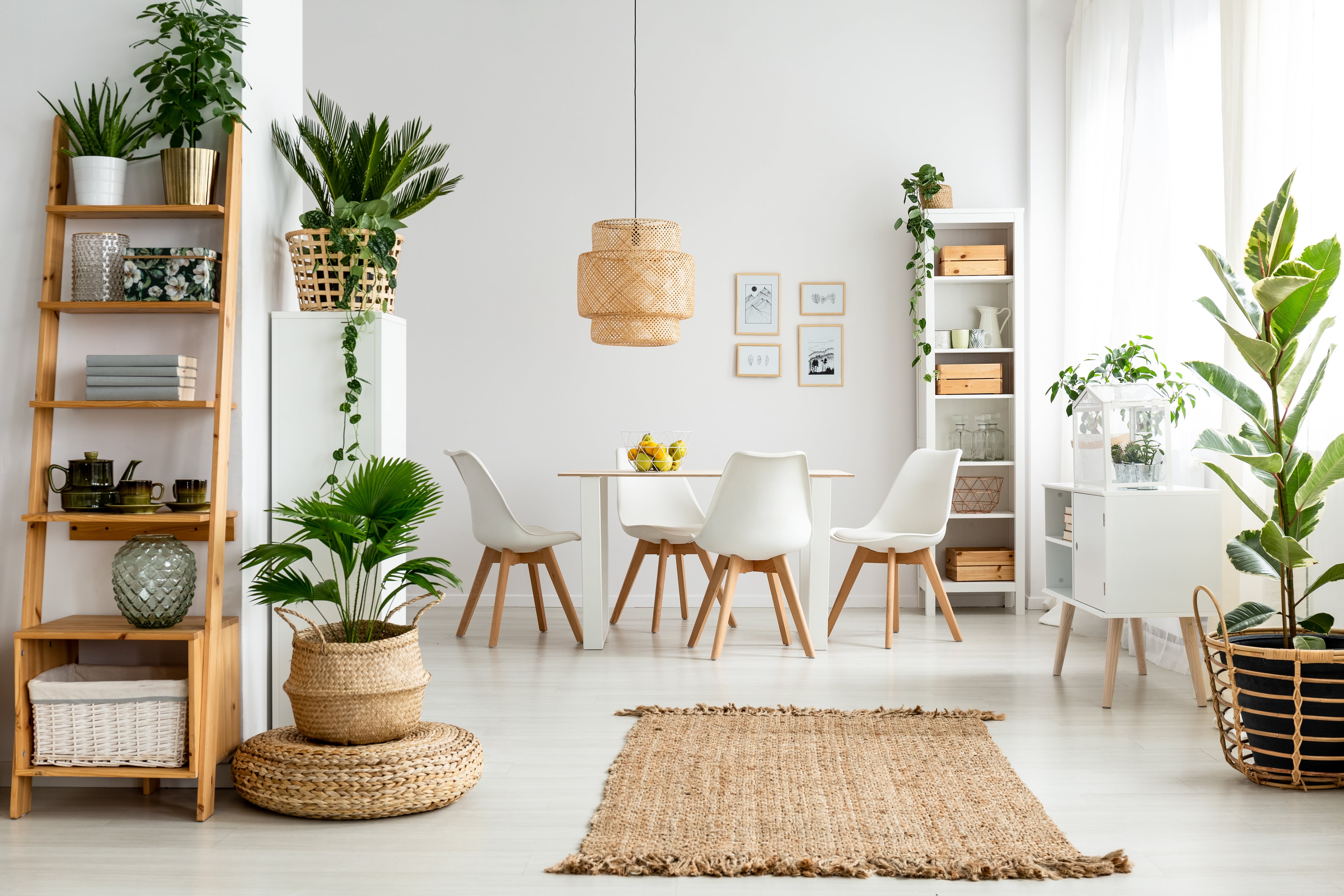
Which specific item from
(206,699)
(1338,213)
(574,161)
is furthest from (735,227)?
(206,699)

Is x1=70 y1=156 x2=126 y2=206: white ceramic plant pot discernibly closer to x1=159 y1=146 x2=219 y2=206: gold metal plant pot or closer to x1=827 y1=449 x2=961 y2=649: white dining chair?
x1=159 y1=146 x2=219 y2=206: gold metal plant pot

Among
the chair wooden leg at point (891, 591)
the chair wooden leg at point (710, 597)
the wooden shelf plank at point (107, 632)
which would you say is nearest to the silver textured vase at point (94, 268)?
the wooden shelf plank at point (107, 632)

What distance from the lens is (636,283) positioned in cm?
421

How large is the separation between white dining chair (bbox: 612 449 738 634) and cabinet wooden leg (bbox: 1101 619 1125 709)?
71.1 inches

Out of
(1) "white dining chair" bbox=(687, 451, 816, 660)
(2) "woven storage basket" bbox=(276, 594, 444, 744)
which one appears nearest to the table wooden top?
(1) "white dining chair" bbox=(687, 451, 816, 660)

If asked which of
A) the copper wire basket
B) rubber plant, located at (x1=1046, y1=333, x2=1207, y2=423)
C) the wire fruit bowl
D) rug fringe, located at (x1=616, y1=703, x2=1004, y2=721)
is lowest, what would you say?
rug fringe, located at (x1=616, y1=703, x2=1004, y2=721)

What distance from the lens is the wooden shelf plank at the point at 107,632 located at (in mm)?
2305

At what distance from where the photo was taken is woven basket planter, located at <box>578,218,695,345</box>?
4.22 metres

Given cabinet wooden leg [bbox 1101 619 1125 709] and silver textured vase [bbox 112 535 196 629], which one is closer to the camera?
silver textured vase [bbox 112 535 196 629]

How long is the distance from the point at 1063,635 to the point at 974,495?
1.76m

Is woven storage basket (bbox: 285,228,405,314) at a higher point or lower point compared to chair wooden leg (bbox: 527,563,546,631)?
higher

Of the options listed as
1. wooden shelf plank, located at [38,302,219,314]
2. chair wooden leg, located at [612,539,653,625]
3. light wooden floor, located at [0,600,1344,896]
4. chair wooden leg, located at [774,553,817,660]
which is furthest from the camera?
chair wooden leg, located at [612,539,653,625]

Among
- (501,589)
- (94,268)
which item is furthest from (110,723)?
(501,589)

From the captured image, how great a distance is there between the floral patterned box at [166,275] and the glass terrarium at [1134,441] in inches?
106
